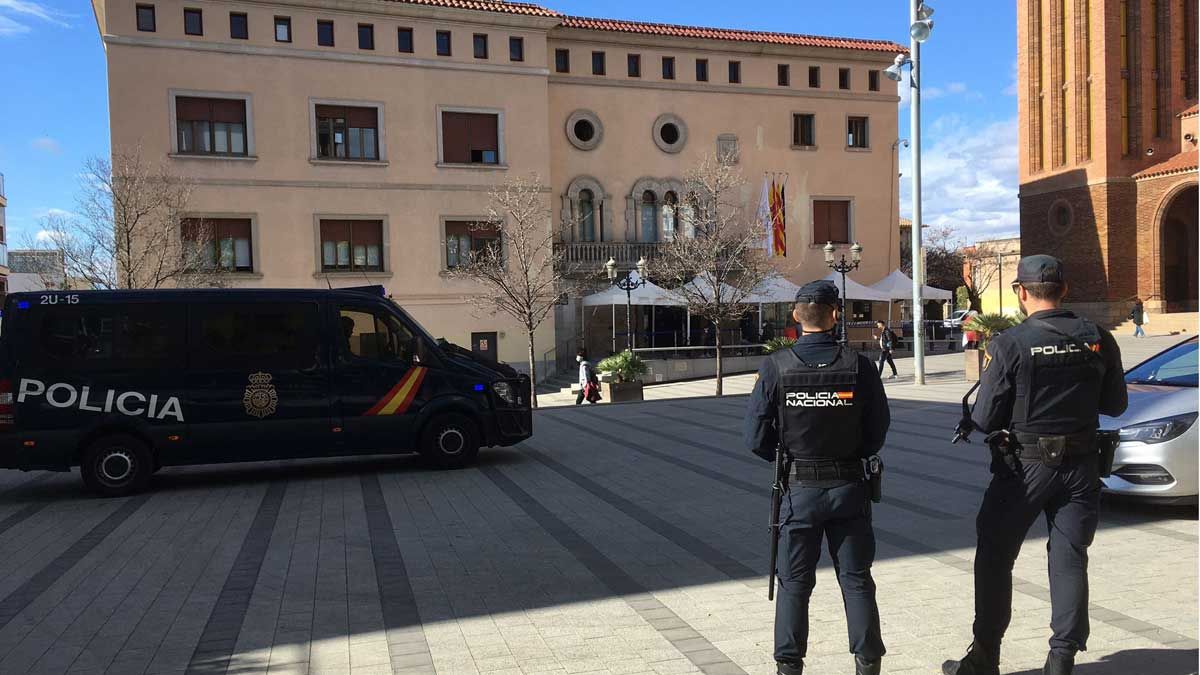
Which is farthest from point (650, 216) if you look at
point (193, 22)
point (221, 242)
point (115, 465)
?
point (115, 465)

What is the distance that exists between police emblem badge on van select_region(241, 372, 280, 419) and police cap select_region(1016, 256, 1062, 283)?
8.46 m

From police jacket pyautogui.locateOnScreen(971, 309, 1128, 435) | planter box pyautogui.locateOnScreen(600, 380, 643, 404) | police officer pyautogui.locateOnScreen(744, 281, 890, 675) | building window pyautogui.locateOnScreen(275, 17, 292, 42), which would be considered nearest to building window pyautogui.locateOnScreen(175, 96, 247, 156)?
building window pyautogui.locateOnScreen(275, 17, 292, 42)

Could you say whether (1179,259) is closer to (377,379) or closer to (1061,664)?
(377,379)

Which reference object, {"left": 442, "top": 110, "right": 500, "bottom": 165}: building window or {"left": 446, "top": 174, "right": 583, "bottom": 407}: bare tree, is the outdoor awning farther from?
{"left": 442, "top": 110, "right": 500, "bottom": 165}: building window

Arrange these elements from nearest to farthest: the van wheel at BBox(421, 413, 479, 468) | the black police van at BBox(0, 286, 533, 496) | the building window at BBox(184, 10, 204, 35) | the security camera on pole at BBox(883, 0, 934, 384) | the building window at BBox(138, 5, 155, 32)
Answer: the black police van at BBox(0, 286, 533, 496), the van wheel at BBox(421, 413, 479, 468), the security camera on pole at BBox(883, 0, 934, 384), the building window at BBox(138, 5, 155, 32), the building window at BBox(184, 10, 204, 35)

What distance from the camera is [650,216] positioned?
38.7 m

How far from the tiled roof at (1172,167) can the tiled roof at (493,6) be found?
1058 inches

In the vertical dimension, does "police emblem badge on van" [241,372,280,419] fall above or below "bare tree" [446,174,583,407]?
below

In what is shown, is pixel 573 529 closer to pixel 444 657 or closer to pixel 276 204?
pixel 444 657

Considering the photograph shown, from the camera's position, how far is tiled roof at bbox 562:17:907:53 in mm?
36822

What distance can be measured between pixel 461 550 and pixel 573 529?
108cm

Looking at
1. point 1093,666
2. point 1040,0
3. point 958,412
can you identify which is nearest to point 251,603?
point 1093,666

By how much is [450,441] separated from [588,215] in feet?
88.6

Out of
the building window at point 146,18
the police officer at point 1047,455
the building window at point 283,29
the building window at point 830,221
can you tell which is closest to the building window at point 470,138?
the building window at point 283,29
